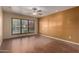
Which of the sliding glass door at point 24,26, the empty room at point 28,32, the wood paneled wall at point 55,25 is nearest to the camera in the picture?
the empty room at point 28,32

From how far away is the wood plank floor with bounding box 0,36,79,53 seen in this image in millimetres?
1744

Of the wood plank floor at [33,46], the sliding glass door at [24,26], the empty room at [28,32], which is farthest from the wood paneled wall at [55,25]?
the sliding glass door at [24,26]

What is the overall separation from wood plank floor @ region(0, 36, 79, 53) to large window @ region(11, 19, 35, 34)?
17 centimetres

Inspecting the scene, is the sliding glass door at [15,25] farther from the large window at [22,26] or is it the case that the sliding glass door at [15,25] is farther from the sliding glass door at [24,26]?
the sliding glass door at [24,26]

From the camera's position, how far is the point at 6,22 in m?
1.76

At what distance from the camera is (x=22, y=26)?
1874 millimetres

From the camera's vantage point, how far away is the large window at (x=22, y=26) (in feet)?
5.97

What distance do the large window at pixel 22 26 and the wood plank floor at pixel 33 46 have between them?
6.6 inches
